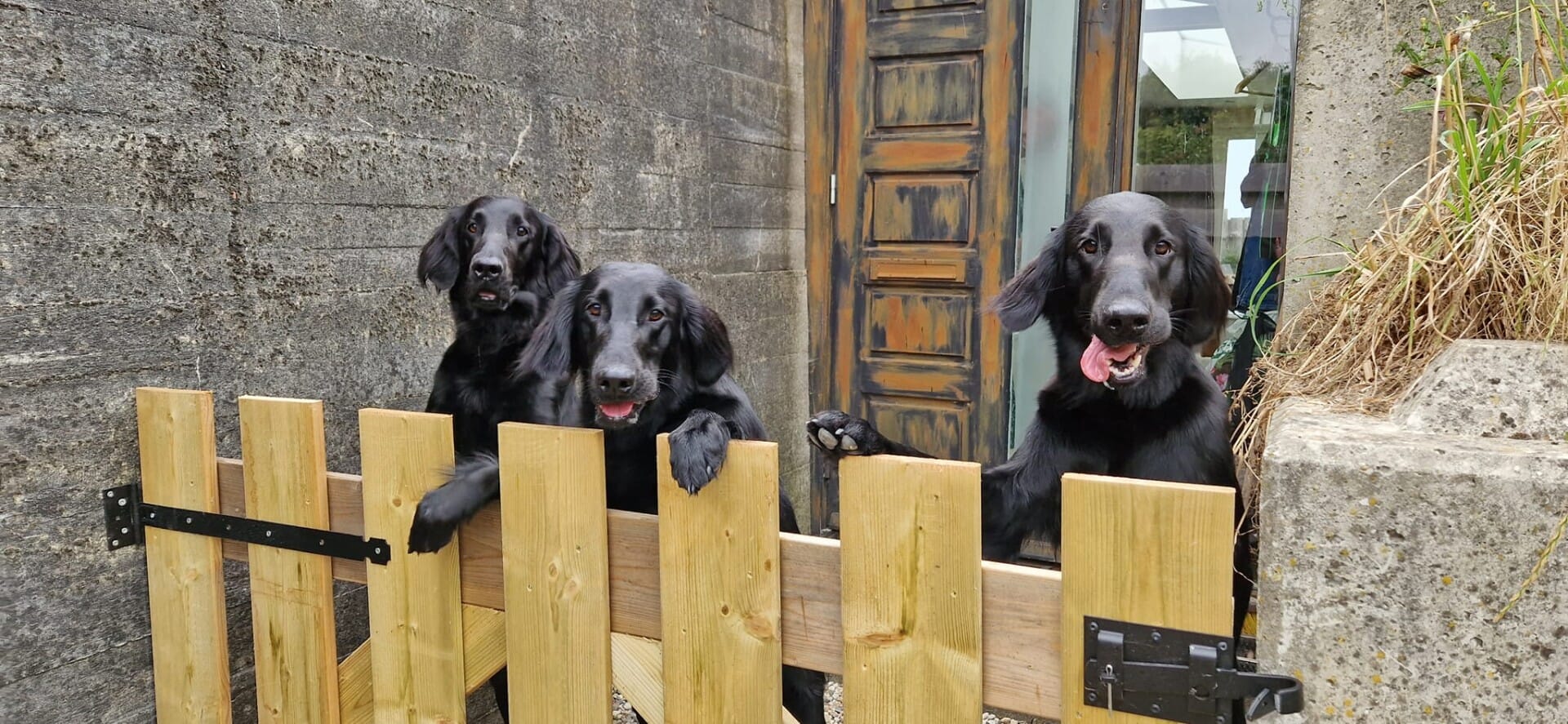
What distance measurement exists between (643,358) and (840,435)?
57 cm

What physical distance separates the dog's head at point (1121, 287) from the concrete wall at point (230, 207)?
1756mm

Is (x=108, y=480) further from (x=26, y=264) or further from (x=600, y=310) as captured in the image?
(x=600, y=310)

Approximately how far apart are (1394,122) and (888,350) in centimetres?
259

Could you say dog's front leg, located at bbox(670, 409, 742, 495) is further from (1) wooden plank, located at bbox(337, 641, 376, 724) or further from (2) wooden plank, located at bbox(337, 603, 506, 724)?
(1) wooden plank, located at bbox(337, 641, 376, 724)

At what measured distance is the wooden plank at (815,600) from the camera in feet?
4.21

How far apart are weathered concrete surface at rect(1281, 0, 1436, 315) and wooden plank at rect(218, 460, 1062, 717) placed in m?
1.59

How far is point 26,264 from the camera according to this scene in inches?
75.6

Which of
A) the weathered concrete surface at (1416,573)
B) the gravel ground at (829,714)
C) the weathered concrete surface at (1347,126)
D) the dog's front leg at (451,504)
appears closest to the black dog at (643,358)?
the dog's front leg at (451,504)

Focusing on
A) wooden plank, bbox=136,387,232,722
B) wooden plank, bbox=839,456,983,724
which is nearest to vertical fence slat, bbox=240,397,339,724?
wooden plank, bbox=136,387,232,722

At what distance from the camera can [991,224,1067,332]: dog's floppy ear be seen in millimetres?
1979

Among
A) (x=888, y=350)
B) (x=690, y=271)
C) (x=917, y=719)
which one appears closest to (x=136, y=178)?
(x=917, y=719)

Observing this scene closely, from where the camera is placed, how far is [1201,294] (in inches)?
75.7

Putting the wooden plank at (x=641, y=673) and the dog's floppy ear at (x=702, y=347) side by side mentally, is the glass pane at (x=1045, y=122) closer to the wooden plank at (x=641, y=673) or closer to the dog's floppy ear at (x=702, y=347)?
the dog's floppy ear at (x=702, y=347)

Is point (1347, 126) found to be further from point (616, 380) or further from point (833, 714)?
point (833, 714)
